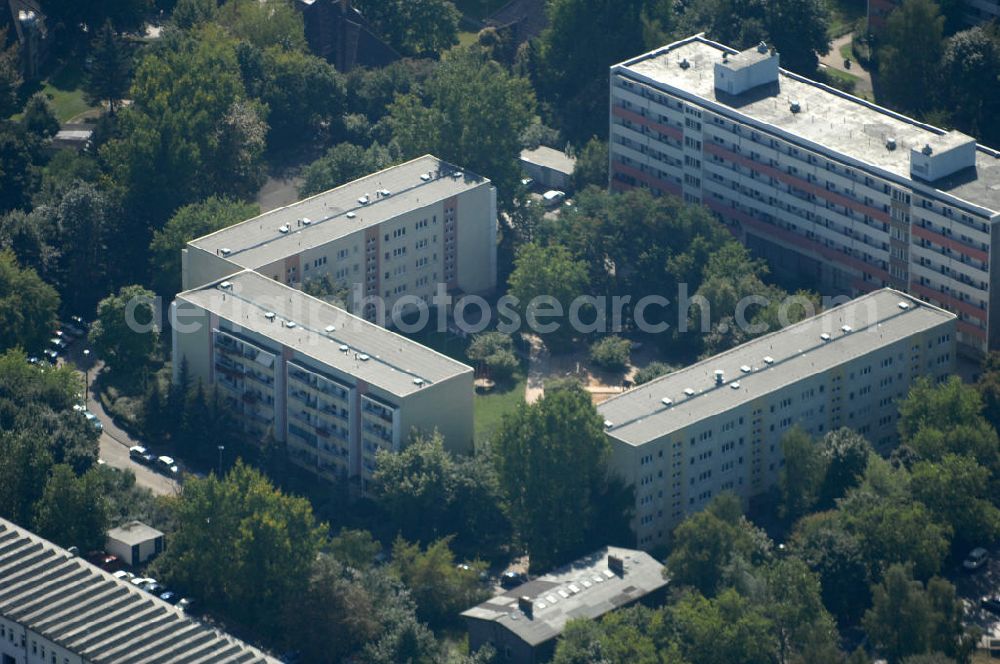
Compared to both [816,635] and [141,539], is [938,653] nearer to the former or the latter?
[816,635]

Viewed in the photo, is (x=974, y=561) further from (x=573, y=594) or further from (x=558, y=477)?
(x=558, y=477)

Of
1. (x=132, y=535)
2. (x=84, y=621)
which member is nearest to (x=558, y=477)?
(x=132, y=535)

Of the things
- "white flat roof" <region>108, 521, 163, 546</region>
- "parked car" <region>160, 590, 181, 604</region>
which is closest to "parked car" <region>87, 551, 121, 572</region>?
"white flat roof" <region>108, 521, 163, 546</region>

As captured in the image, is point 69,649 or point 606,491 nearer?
point 69,649

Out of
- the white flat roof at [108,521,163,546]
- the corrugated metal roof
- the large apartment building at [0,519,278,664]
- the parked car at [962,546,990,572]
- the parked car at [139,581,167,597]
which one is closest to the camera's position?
the large apartment building at [0,519,278,664]

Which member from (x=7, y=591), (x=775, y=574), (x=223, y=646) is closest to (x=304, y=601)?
Result: (x=223, y=646)

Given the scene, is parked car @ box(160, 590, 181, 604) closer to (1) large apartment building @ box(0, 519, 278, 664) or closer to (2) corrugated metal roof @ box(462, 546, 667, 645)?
(1) large apartment building @ box(0, 519, 278, 664)
